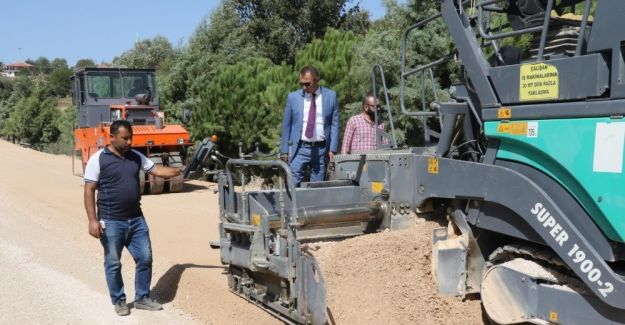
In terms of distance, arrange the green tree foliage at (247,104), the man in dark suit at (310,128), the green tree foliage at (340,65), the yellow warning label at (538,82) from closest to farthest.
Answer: the yellow warning label at (538,82)
the man in dark suit at (310,128)
the green tree foliage at (340,65)
the green tree foliage at (247,104)

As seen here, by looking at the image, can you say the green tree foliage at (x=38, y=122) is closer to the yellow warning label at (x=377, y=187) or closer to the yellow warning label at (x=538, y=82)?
the yellow warning label at (x=377, y=187)

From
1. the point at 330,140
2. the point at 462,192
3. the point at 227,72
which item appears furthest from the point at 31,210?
the point at 462,192

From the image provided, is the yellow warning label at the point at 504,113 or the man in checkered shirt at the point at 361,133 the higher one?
the yellow warning label at the point at 504,113

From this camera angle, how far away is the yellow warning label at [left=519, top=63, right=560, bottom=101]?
3637mm

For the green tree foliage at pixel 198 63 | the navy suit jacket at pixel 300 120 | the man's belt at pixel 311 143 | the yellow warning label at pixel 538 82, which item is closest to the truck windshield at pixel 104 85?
the green tree foliage at pixel 198 63

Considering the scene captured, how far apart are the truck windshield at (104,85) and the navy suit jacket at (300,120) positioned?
11.2 metres

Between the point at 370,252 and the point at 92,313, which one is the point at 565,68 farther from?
the point at 92,313

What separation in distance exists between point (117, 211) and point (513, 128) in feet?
12.1

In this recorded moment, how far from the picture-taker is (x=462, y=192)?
4.32 meters

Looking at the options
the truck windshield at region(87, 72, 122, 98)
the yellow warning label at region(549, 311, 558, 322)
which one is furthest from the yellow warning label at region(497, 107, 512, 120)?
the truck windshield at region(87, 72, 122, 98)

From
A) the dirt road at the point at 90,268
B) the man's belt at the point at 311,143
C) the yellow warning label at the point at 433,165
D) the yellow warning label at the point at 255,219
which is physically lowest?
the dirt road at the point at 90,268

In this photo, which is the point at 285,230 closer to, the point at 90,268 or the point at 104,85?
the point at 90,268

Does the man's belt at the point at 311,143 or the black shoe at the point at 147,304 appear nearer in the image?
the black shoe at the point at 147,304

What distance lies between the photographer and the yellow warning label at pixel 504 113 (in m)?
3.92
